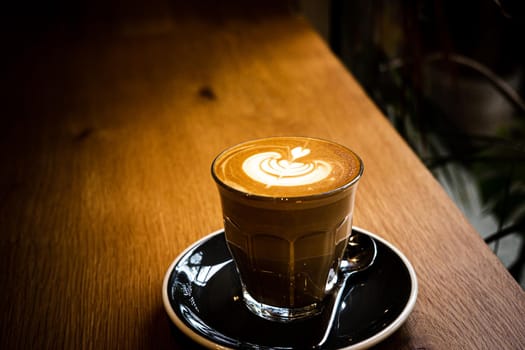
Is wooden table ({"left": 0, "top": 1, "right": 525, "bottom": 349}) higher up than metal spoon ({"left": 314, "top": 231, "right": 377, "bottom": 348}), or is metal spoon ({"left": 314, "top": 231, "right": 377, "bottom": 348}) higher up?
metal spoon ({"left": 314, "top": 231, "right": 377, "bottom": 348})

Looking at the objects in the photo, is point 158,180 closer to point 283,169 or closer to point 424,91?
point 283,169

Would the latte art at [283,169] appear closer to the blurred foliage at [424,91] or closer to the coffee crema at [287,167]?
the coffee crema at [287,167]

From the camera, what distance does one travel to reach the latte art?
0.47 metres

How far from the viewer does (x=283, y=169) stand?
0.49m

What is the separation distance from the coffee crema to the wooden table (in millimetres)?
147

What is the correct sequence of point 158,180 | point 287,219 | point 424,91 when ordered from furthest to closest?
point 424,91 < point 158,180 < point 287,219

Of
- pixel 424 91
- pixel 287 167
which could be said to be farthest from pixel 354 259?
pixel 424 91

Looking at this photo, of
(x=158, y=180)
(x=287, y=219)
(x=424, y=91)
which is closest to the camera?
(x=287, y=219)

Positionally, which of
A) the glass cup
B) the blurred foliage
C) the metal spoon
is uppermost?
the glass cup

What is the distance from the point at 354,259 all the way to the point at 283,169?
0.13 meters

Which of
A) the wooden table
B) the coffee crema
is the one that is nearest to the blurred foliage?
the wooden table

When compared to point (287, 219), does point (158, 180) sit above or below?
below

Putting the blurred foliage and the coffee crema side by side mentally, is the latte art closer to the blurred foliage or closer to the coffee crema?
the coffee crema

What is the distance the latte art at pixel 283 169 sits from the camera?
1.53 ft
